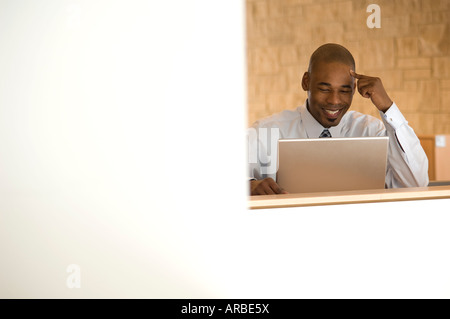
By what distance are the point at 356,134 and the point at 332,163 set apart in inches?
46.3

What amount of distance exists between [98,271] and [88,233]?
134 millimetres

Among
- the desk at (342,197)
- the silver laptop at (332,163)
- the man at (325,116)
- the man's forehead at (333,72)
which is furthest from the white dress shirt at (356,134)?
the desk at (342,197)

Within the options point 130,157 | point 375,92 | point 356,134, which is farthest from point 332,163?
point 356,134

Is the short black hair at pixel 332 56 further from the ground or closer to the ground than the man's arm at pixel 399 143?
further from the ground

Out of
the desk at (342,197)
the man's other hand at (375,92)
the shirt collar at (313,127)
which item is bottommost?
the desk at (342,197)

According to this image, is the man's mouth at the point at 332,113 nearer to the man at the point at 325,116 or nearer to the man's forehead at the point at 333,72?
the man at the point at 325,116

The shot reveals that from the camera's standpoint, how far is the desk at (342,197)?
2230mm

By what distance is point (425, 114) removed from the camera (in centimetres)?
579

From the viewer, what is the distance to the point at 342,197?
7.48ft

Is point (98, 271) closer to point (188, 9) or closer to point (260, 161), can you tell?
point (188, 9)

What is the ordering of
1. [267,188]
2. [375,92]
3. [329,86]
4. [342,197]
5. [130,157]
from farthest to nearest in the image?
[329,86] → [375,92] → [267,188] → [342,197] → [130,157]

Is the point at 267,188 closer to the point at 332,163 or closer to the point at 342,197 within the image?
the point at 332,163

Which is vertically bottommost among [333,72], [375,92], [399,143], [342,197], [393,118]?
[342,197]
